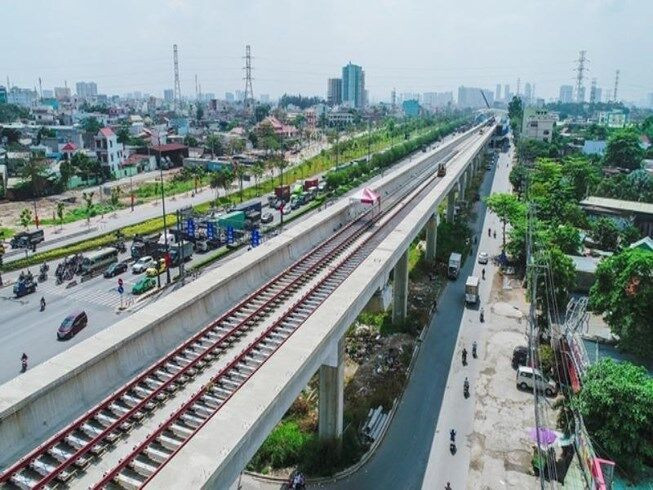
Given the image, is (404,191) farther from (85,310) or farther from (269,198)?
(85,310)

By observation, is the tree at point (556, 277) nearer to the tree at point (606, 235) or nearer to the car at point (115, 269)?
the tree at point (606, 235)

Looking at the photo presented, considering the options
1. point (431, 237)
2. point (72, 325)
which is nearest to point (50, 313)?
point (72, 325)

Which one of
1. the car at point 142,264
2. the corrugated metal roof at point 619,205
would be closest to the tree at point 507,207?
the corrugated metal roof at point 619,205

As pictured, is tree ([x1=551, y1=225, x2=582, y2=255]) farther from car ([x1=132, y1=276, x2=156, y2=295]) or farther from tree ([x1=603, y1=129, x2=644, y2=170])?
tree ([x1=603, y1=129, x2=644, y2=170])

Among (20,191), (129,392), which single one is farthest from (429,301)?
(20,191)

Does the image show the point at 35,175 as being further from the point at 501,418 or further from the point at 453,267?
the point at 501,418

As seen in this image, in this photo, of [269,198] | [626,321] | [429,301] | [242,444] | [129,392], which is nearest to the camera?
[242,444]
